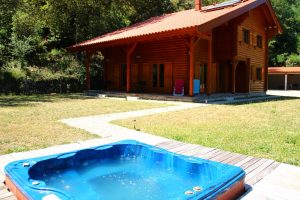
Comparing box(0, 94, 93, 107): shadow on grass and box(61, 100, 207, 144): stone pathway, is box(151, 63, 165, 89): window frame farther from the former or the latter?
box(61, 100, 207, 144): stone pathway

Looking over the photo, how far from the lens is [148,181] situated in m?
4.48

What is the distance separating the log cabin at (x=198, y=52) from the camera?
52.0ft

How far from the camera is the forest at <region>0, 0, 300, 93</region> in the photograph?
786 inches

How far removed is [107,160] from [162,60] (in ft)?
43.4

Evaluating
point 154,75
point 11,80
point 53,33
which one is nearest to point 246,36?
point 154,75

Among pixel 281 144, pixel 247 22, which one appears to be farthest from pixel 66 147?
pixel 247 22

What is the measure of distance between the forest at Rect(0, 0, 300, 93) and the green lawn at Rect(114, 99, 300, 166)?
42.4 ft

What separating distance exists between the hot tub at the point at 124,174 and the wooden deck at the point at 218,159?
0.34 meters

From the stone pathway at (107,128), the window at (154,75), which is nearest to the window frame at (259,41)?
the window at (154,75)

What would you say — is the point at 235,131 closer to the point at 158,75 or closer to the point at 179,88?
the point at 179,88

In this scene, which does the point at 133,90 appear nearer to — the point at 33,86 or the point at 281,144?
the point at 33,86

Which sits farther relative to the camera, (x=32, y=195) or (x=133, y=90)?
(x=133, y=90)

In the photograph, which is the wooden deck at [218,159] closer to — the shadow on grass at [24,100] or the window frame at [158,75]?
the shadow on grass at [24,100]

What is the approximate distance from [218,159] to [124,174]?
147 cm
